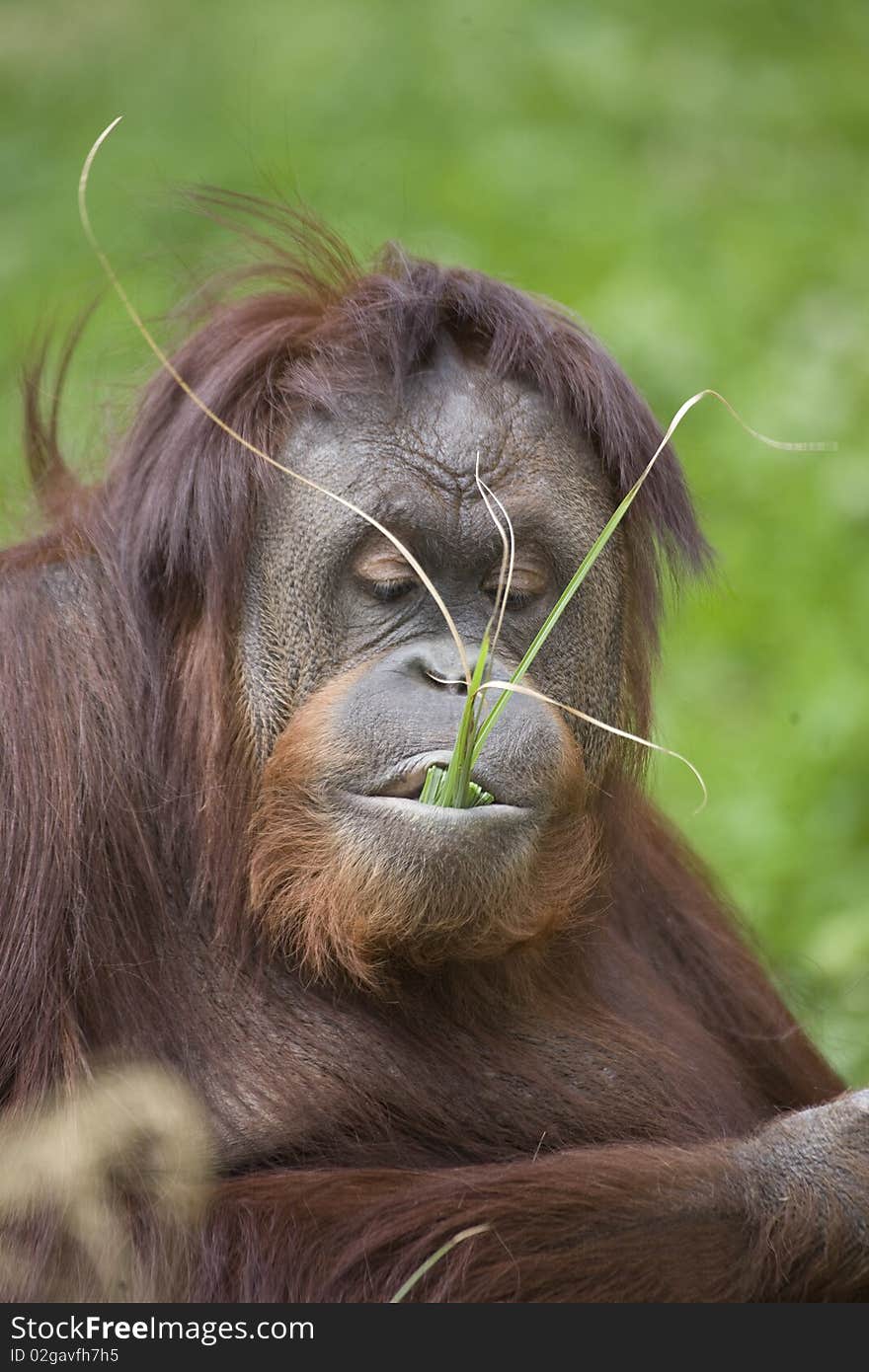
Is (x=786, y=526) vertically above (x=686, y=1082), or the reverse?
(x=786, y=526)

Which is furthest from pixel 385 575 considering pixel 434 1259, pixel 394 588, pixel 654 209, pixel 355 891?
pixel 654 209

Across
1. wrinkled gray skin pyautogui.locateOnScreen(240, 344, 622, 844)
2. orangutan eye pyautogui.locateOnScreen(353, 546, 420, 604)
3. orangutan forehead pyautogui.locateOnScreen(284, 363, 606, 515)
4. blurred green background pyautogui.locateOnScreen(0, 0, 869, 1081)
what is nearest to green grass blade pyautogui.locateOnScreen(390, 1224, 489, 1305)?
wrinkled gray skin pyautogui.locateOnScreen(240, 344, 622, 844)

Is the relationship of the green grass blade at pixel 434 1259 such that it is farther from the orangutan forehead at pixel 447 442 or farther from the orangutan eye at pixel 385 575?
the orangutan forehead at pixel 447 442

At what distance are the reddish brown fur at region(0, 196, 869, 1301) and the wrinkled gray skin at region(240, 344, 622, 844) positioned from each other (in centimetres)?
6

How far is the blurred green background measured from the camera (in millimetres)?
6266

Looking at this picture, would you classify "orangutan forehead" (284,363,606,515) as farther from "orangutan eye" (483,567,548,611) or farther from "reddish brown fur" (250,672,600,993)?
"reddish brown fur" (250,672,600,993)

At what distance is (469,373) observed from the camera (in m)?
3.56

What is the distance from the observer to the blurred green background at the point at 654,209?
20.6 ft

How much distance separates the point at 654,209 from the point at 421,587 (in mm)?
5245

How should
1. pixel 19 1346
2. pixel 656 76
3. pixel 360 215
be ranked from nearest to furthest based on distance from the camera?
pixel 19 1346 < pixel 360 215 < pixel 656 76

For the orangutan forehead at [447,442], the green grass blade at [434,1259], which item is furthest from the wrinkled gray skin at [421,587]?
the green grass blade at [434,1259]

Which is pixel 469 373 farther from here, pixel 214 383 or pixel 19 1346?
pixel 19 1346

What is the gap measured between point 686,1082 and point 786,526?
3.41 meters

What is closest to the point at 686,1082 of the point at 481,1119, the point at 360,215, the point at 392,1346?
the point at 481,1119
